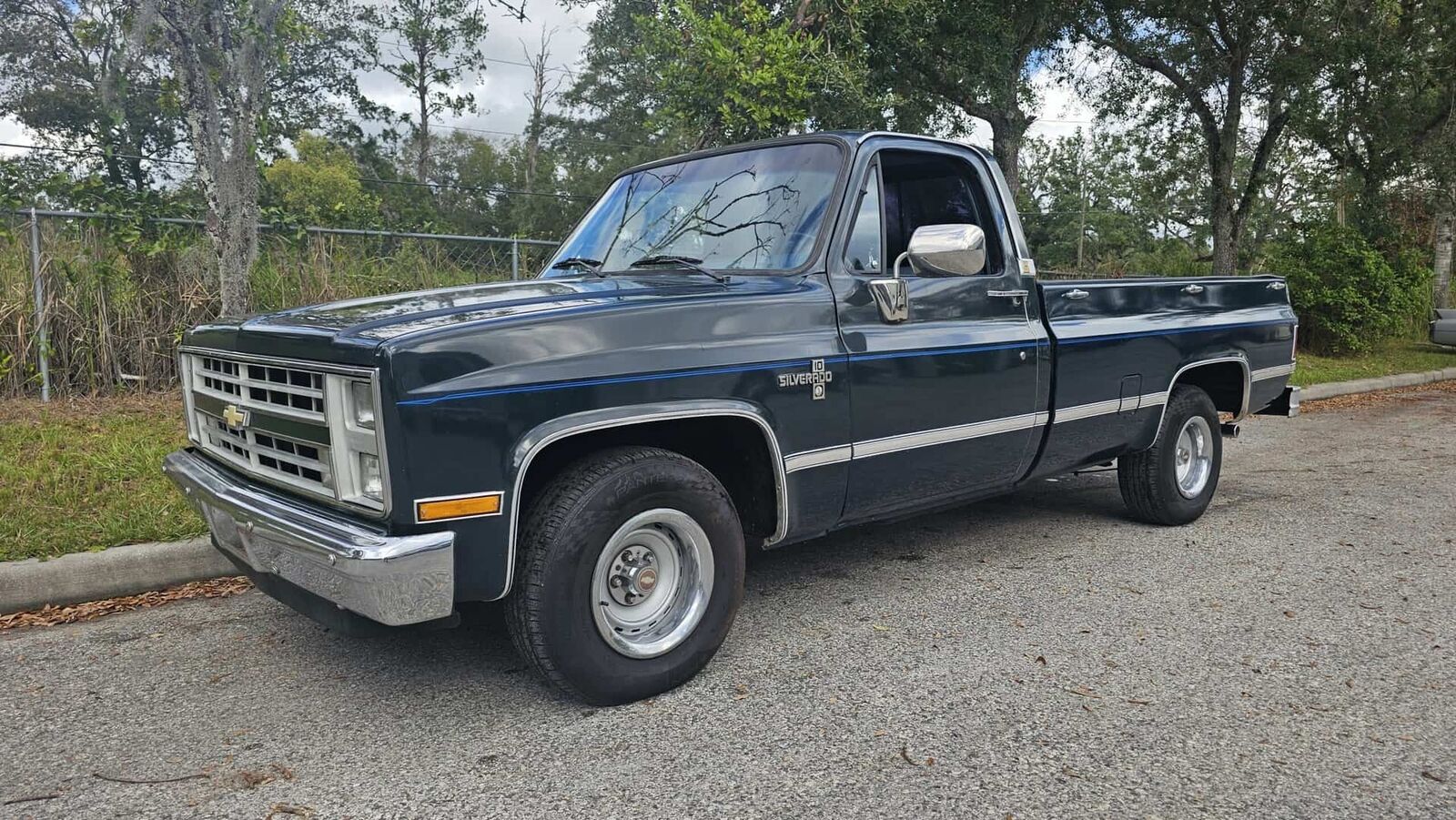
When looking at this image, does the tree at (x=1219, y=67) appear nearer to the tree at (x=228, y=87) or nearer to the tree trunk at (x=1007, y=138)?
the tree trunk at (x=1007, y=138)

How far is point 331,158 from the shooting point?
4875 cm

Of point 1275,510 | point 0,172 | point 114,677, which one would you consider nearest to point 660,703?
point 114,677

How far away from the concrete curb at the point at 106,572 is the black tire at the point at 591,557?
2134 millimetres

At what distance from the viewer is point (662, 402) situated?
3105mm

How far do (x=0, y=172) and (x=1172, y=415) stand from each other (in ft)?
28.3

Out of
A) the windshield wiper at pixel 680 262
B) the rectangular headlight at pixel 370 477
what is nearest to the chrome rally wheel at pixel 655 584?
the rectangular headlight at pixel 370 477

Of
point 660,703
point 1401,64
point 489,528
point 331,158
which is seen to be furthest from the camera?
point 331,158

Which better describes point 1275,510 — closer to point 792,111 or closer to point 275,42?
point 792,111

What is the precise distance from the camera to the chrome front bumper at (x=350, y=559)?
261cm

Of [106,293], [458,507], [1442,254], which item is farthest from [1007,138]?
[458,507]

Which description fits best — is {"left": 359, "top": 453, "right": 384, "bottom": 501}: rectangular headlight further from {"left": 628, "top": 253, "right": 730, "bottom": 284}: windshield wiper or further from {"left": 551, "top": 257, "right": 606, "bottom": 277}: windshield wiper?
{"left": 551, "top": 257, "right": 606, "bottom": 277}: windshield wiper

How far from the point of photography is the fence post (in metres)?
7.35

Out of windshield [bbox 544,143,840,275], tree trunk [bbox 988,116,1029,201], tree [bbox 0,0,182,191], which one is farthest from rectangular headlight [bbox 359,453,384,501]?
tree [bbox 0,0,182,191]

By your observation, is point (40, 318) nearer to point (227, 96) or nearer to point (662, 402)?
point (227, 96)
